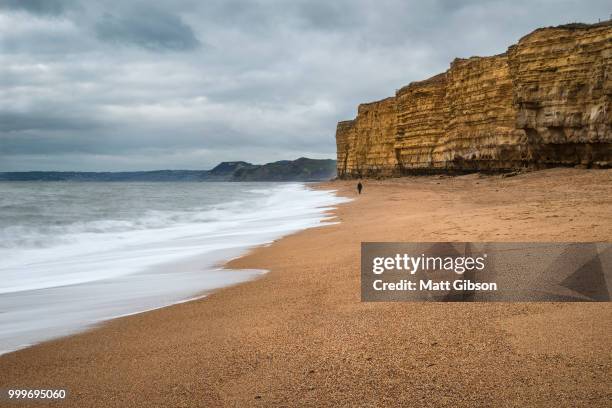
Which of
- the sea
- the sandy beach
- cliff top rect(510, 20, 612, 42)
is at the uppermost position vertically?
cliff top rect(510, 20, 612, 42)

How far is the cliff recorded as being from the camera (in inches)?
853

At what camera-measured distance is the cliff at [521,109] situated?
71.1ft

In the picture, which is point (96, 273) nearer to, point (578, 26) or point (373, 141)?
point (578, 26)

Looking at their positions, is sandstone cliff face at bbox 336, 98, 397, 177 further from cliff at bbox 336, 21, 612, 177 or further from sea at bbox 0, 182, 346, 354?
sea at bbox 0, 182, 346, 354

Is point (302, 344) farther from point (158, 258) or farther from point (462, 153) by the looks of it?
point (462, 153)

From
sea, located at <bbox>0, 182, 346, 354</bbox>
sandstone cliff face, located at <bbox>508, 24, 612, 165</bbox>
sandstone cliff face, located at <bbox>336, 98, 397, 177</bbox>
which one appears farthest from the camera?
sandstone cliff face, located at <bbox>336, 98, 397, 177</bbox>

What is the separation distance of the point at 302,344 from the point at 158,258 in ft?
22.3

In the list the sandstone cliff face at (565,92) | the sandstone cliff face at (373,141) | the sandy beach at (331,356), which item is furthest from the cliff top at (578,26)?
the sandstone cliff face at (373,141)

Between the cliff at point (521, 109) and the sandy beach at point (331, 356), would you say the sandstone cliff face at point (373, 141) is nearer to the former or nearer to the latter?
the cliff at point (521, 109)

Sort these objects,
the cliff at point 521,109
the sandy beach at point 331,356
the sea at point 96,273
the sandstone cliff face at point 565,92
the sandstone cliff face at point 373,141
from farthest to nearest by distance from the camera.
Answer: the sandstone cliff face at point 373,141 < the cliff at point 521,109 < the sandstone cliff face at point 565,92 < the sea at point 96,273 < the sandy beach at point 331,356

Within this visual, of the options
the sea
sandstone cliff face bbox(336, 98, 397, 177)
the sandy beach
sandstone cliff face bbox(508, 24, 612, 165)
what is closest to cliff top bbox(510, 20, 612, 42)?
sandstone cliff face bbox(508, 24, 612, 165)

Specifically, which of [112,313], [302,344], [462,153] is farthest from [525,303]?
[462,153]

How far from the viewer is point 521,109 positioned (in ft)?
82.6

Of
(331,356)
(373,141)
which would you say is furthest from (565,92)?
(373,141)
